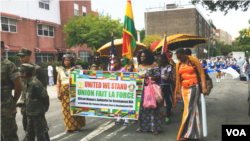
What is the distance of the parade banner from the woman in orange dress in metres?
0.97

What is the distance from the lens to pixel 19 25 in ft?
75.0

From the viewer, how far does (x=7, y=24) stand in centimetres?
2142

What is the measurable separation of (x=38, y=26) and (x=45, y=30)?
1.05 m

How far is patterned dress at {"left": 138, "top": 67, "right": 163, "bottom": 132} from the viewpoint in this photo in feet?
17.0

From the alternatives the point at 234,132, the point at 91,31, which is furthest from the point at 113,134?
the point at 91,31

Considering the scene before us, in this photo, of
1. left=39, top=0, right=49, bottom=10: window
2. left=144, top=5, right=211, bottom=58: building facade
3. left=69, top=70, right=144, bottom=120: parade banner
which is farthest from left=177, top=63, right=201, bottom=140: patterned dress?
left=144, top=5, right=211, bottom=58: building facade

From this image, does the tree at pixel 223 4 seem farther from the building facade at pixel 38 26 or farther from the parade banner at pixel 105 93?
the building facade at pixel 38 26

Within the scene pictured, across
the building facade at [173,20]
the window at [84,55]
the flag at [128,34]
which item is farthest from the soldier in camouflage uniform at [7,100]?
the building facade at [173,20]

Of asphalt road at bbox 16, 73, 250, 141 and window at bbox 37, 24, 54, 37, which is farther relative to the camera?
window at bbox 37, 24, 54, 37

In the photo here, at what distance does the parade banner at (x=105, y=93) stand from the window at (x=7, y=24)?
19.0 metres

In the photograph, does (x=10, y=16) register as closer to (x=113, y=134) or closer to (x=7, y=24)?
(x=7, y=24)

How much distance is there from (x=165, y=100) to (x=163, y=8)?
58.0 meters

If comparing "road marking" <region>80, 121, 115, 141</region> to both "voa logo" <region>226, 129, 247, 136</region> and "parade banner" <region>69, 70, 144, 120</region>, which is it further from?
"voa logo" <region>226, 129, 247, 136</region>

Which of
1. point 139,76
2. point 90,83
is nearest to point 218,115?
point 139,76
